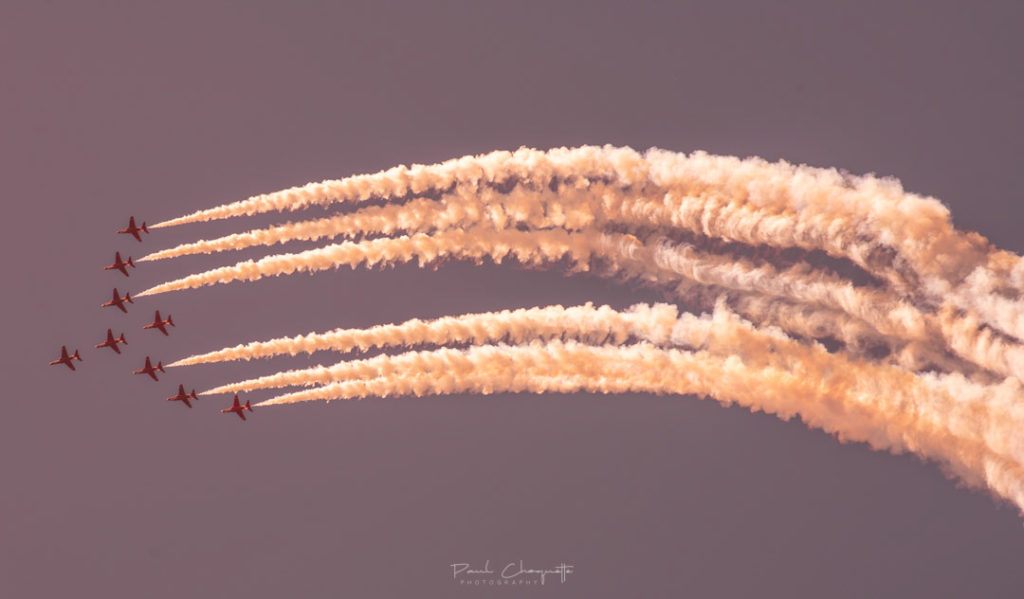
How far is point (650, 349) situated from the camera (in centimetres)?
6197

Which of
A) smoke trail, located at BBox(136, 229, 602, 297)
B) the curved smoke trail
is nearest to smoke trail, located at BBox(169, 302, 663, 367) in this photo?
the curved smoke trail

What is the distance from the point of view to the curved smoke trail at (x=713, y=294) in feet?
183

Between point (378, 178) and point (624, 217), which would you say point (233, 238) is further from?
point (624, 217)

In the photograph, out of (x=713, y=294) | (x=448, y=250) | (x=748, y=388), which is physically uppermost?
(x=448, y=250)

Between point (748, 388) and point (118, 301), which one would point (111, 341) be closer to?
point (118, 301)

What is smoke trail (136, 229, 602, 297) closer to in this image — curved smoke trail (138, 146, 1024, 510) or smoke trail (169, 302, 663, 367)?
curved smoke trail (138, 146, 1024, 510)

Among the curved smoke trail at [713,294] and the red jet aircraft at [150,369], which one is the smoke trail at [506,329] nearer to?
the curved smoke trail at [713,294]

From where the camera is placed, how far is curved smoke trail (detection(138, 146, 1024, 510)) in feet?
183

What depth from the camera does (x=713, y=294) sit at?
61.2 m

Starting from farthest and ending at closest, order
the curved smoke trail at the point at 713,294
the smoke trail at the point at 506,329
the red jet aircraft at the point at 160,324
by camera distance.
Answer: the red jet aircraft at the point at 160,324 < the smoke trail at the point at 506,329 < the curved smoke trail at the point at 713,294

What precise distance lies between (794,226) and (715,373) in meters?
6.41

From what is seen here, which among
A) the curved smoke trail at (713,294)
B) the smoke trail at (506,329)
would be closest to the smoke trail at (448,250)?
the curved smoke trail at (713,294)

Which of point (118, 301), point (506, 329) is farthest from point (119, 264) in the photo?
point (506, 329)

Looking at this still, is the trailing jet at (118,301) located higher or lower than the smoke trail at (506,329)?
higher
